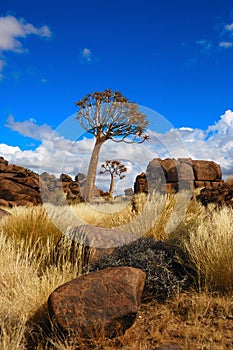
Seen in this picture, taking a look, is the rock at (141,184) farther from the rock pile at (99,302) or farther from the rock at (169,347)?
the rock at (169,347)

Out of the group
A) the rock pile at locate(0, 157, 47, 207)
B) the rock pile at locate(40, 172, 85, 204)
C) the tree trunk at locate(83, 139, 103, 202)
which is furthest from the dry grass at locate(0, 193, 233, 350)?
the rock pile at locate(0, 157, 47, 207)

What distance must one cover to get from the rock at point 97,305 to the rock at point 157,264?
73 cm

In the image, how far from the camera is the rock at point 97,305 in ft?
11.1

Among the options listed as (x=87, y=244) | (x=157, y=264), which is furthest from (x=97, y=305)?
(x=87, y=244)

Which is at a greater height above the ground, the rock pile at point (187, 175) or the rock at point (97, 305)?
the rock pile at point (187, 175)

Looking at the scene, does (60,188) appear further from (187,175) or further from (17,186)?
(187,175)

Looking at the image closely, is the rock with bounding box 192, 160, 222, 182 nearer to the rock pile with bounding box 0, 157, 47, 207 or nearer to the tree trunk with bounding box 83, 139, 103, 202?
the tree trunk with bounding box 83, 139, 103, 202

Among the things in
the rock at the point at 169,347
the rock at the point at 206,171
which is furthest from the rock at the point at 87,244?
the rock at the point at 206,171

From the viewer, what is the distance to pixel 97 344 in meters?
3.32

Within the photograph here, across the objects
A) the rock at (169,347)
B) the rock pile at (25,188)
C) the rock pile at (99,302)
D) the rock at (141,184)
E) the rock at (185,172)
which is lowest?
the rock at (169,347)

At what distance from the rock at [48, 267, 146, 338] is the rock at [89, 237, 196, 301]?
28.9 inches

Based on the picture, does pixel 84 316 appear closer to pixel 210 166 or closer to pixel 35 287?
pixel 35 287

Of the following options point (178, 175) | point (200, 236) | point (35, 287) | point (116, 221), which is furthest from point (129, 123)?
point (35, 287)

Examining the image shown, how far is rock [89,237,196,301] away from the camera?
431 centimetres
